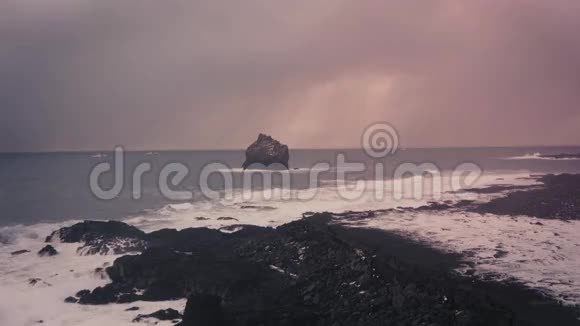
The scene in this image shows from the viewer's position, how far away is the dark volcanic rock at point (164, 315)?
911 inches

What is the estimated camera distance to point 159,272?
28.7 metres

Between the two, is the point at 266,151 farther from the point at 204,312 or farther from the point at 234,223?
the point at 204,312

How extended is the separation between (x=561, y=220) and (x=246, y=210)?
1502 inches

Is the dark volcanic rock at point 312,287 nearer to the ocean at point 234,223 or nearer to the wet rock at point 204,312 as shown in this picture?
the wet rock at point 204,312

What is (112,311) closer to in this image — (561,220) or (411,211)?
(411,211)

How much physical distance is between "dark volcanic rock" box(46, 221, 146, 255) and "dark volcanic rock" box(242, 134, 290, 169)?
7924 cm

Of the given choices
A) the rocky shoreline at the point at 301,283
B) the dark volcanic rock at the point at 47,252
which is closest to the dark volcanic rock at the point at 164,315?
the rocky shoreline at the point at 301,283

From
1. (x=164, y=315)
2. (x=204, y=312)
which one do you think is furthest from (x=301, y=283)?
(x=164, y=315)

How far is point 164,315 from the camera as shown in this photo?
23.2 m

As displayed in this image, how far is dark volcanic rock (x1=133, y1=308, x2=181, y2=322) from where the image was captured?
23.1m

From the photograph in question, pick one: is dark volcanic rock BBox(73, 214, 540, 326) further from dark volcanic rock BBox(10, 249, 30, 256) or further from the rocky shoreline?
dark volcanic rock BBox(10, 249, 30, 256)

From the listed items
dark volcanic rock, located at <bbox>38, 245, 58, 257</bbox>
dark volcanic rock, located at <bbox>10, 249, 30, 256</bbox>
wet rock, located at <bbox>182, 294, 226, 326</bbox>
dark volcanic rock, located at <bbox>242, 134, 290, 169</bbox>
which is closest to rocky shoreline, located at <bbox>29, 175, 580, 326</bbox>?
wet rock, located at <bbox>182, 294, 226, 326</bbox>

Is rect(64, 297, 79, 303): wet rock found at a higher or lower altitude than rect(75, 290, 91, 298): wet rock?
lower

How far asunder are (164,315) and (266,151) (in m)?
101
